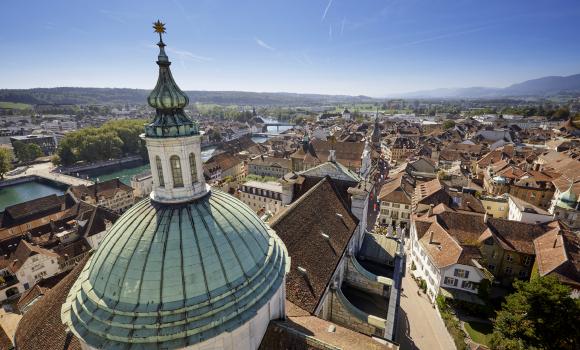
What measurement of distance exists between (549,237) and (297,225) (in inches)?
1132

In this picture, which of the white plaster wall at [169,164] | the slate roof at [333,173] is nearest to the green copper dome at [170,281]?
the white plaster wall at [169,164]

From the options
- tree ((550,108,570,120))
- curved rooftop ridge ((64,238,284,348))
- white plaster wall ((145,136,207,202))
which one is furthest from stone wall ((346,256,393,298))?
tree ((550,108,570,120))

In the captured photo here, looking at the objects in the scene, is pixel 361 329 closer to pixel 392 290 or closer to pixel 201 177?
pixel 392 290

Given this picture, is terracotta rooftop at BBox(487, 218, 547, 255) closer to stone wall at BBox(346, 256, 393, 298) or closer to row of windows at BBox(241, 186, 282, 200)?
stone wall at BBox(346, 256, 393, 298)

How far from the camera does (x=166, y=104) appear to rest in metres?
9.78

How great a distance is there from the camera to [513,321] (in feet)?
69.1

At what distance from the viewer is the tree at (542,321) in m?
19.9

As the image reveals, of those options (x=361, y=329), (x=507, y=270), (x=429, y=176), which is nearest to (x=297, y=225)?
(x=361, y=329)

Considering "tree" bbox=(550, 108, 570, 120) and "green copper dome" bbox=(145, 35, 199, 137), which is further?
"tree" bbox=(550, 108, 570, 120)

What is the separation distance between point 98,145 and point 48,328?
102831 millimetres

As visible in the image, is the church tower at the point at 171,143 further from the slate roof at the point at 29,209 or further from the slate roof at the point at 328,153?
the slate roof at the point at 328,153

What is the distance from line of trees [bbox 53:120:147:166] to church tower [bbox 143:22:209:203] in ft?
299

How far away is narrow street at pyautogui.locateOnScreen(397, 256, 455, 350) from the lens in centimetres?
2414

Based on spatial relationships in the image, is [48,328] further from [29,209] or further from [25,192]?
[25,192]
